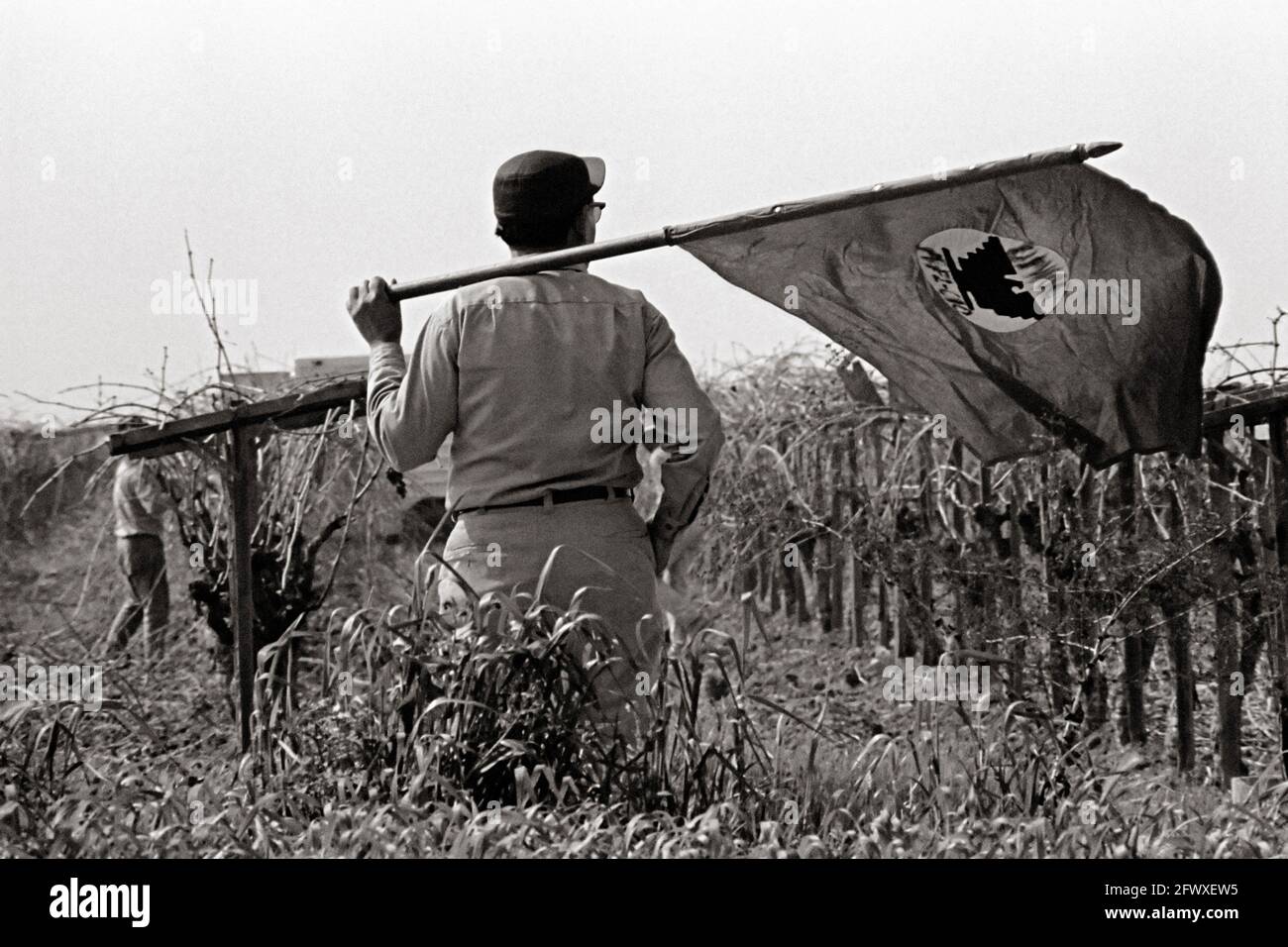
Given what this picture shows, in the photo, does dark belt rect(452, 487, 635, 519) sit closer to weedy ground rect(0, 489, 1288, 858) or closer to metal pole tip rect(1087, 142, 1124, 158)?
weedy ground rect(0, 489, 1288, 858)

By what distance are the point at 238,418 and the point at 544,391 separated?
247cm

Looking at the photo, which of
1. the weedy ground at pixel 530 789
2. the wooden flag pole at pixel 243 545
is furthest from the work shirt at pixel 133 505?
the weedy ground at pixel 530 789

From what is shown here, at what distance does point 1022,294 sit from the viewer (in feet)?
17.8

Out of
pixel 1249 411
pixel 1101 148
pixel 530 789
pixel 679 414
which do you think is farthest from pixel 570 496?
pixel 1249 411

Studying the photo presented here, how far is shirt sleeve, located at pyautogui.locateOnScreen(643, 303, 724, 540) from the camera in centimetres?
462

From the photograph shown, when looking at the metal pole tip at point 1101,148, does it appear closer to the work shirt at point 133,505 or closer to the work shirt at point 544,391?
the work shirt at point 544,391

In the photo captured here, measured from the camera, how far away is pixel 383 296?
4.84 metres

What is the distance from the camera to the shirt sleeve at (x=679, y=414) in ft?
15.2

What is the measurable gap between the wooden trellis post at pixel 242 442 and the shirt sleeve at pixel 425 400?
211 centimetres

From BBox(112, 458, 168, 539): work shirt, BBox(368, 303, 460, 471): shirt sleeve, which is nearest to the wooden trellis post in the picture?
BBox(368, 303, 460, 471): shirt sleeve

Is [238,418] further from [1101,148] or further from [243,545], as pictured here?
[1101,148]

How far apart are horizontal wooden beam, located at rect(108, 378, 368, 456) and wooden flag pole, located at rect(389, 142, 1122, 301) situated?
6.29ft

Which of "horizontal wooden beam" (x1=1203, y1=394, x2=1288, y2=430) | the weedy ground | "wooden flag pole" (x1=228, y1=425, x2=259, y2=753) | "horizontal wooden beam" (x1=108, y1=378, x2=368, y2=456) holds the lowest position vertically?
the weedy ground

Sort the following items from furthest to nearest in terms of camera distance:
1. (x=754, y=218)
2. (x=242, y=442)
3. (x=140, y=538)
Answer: (x=140, y=538), (x=242, y=442), (x=754, y=218)
